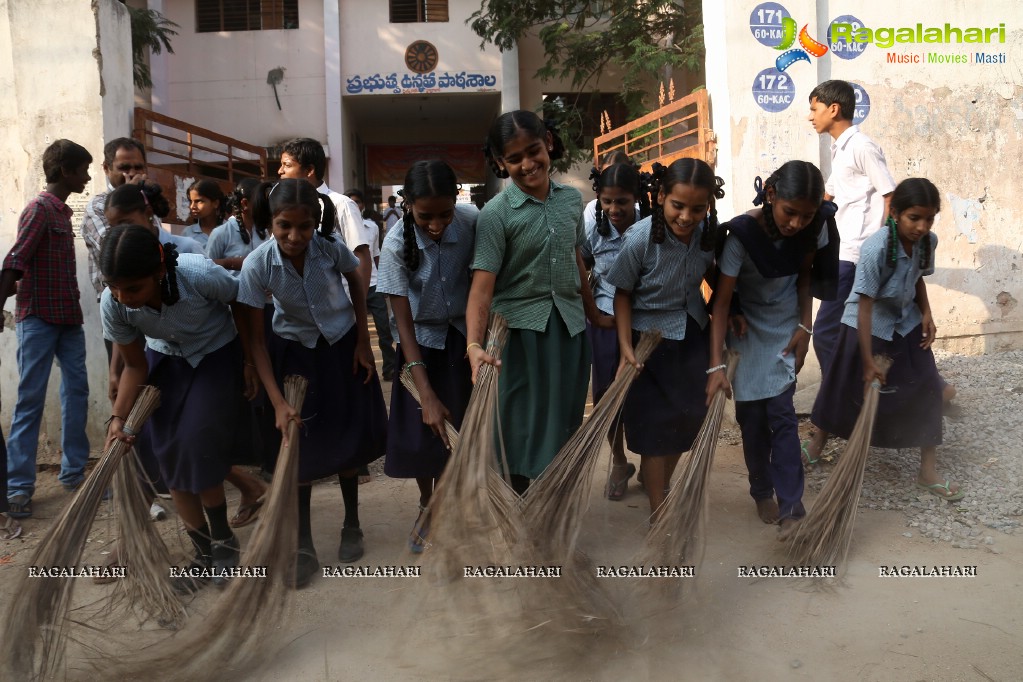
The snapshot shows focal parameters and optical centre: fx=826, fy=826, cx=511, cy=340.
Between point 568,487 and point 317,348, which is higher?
point 317,348

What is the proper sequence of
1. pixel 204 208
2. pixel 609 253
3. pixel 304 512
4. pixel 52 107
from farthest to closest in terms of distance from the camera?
pixel 52 107, pixel 204 208, pixel 609 253, pixel 304 512

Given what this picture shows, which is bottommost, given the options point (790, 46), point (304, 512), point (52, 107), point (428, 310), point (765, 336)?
point (304, 512)

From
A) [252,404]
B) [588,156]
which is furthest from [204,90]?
[252,404]

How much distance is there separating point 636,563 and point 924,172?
136 inches

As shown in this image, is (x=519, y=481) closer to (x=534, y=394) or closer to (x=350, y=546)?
(x=534, y=394)

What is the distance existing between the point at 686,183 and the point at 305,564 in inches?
69.3

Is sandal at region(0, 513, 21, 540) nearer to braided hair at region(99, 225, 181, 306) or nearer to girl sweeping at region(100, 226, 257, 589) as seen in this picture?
girl sweeping at region(100, 226, 257, 589)

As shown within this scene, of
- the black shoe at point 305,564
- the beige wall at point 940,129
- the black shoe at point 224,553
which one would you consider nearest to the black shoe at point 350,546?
the black shoe at point 305,564

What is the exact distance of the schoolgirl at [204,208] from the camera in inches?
164

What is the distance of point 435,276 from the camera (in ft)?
8.88

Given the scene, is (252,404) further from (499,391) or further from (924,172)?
(924,172)

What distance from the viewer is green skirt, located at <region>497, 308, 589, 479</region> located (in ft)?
8.46

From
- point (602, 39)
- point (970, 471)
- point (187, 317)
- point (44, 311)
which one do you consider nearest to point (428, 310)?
point (187, 317)

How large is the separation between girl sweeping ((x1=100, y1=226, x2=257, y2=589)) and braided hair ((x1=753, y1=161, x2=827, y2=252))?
1.80 m
